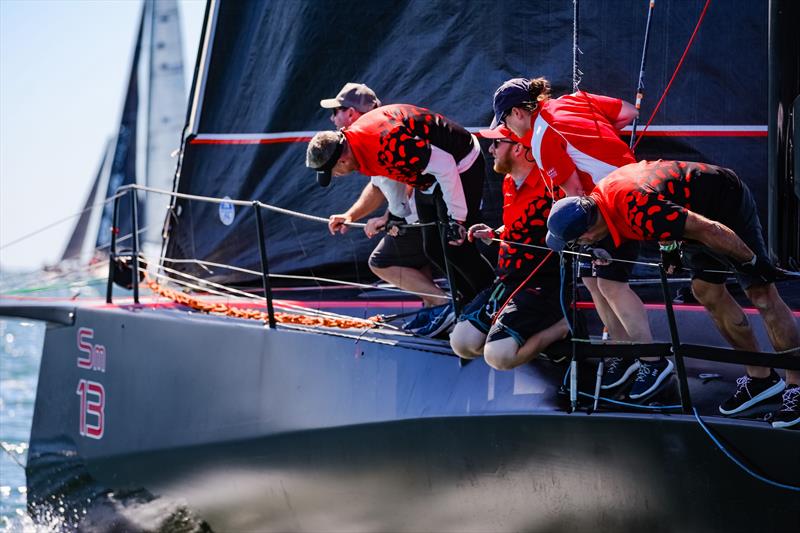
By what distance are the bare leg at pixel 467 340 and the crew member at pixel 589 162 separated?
41cm

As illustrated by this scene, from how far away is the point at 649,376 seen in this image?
11.5 feet

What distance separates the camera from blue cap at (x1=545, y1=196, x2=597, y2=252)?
10.3 ft

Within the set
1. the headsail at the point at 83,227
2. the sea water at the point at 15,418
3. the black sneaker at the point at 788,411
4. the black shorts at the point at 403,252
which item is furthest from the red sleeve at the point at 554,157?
the headsail at the point at 83,227

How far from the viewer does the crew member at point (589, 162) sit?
3586 millimetres

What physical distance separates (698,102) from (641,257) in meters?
0.72

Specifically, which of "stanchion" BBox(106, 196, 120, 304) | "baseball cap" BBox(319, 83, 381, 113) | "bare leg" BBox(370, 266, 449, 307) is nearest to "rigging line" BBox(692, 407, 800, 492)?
"bare leg" BBox(370, 266, 449, 307)

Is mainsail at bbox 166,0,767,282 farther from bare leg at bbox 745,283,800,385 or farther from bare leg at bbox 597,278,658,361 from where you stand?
bare leg at bbox 745,283,800,385

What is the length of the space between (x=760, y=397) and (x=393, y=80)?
2813 mm

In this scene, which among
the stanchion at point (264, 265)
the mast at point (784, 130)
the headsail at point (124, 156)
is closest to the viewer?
the mast at point (784, 130)

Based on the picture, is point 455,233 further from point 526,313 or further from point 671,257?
point 671,257

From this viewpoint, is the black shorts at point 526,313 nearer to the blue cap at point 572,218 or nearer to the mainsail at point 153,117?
the blue cap at point 572,218

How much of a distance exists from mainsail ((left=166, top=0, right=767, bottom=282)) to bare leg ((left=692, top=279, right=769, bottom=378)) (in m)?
1.64

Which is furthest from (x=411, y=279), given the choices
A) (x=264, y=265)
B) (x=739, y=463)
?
(x=739, y=463)

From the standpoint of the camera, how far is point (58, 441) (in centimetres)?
581
